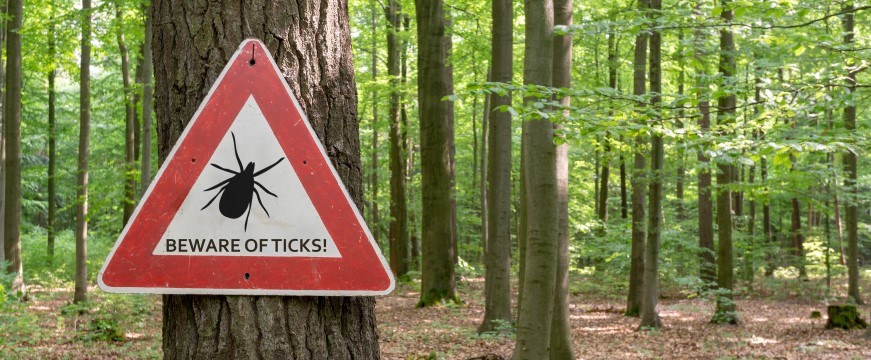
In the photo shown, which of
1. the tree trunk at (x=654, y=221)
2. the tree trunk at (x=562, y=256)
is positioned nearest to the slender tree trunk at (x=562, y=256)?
the tree trunk at (x=562, y=256)

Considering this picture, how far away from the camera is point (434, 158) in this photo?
15.9 m

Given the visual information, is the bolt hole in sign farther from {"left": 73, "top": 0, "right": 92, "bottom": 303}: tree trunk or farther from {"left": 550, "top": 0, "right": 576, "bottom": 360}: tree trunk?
{"left": 73, "top": 0, "right": 92, "bottom": 303}: tree trunk

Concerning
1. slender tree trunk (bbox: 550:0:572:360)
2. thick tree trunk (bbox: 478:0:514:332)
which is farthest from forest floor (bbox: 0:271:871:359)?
slender tree trunk (bbox: 550:0:572:360)

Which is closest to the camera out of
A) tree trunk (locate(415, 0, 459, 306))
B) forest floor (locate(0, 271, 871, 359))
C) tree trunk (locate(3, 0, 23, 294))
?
forest floor (locate(0, 271, 871, 359))

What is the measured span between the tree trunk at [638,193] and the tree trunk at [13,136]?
486 inches

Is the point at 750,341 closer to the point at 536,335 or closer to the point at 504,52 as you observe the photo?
the point at 504,52

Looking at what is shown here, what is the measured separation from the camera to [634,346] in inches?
487

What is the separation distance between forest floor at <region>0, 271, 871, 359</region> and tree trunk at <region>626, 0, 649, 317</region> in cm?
72

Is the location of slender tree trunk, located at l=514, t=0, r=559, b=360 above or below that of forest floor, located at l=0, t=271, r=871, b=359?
above

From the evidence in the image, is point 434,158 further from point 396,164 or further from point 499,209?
point 396,164

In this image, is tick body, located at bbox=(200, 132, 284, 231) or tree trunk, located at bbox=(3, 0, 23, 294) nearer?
tick body, located at bbox=(200, 132, 284, 231)

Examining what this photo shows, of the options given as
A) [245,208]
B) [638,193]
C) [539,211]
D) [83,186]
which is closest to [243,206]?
[245,208]

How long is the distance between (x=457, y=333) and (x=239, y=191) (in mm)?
11200

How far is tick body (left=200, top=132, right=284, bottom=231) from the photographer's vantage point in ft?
6.08
